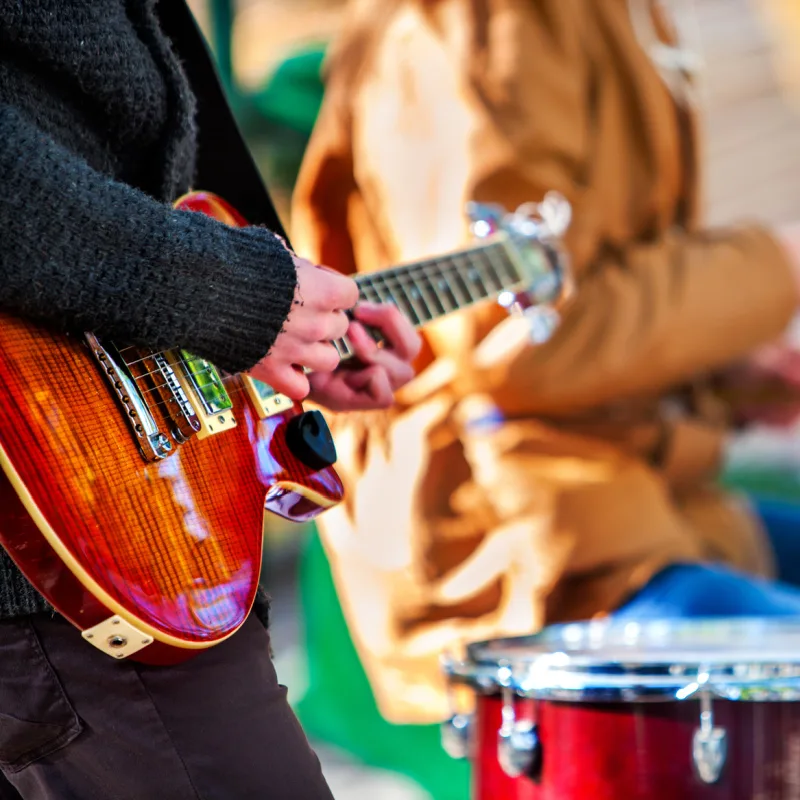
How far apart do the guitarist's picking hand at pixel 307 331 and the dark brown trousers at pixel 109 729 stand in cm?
24

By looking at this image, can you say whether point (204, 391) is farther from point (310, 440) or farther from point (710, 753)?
point (710, 753)

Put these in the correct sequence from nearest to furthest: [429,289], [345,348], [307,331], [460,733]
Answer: [307,331] → [345,348] → [429,289] → [460,733]

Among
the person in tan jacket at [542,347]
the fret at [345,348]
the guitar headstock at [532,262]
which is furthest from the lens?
the person in tan jacket at [542,347]

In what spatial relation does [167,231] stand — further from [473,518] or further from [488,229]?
[473,518]

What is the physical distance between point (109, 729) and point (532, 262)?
881mm

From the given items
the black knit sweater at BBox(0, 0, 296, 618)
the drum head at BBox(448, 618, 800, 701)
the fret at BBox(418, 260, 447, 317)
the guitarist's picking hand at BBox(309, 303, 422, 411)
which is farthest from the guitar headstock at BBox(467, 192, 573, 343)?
the black knit sweater at BBox(0, 0, 296, 618)

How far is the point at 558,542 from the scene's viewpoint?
163 cm

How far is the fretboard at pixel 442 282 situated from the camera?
3.85 ft

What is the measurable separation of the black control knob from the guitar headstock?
0.52 m

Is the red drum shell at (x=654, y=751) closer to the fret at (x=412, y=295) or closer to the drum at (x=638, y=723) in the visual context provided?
the drum at (x=638, y=723)

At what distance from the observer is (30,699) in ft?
2.67

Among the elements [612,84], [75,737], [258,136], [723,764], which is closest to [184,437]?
[75,737]

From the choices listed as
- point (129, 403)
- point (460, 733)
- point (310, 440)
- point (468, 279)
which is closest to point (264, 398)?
point (310, 440)

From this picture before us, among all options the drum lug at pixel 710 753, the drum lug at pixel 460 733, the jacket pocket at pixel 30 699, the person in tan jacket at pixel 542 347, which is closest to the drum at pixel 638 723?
the drum lug at pixel 710 753
